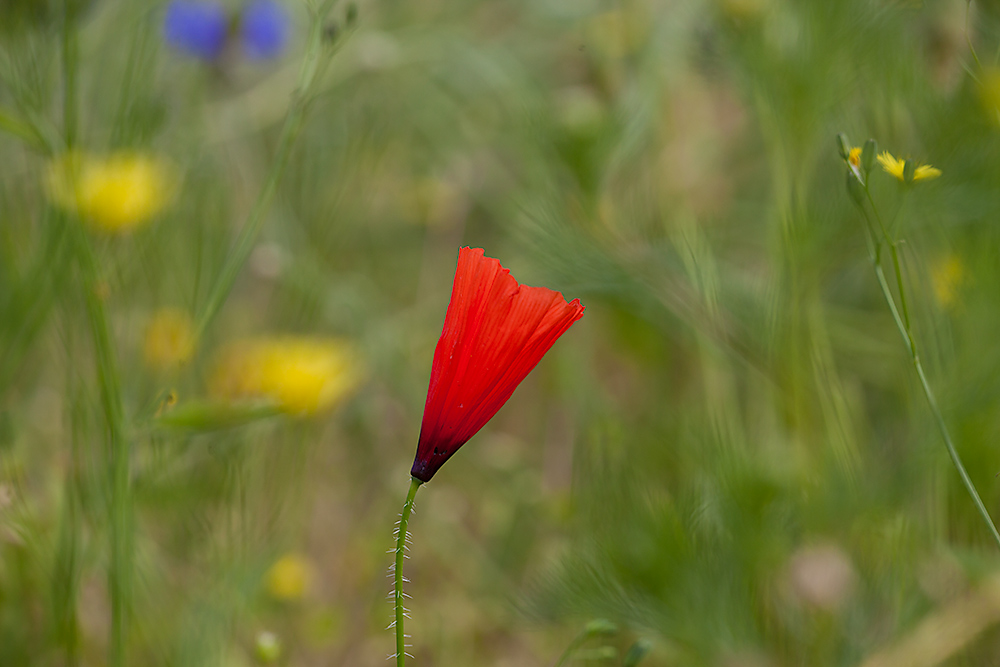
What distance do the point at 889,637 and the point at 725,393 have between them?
435 millimetres

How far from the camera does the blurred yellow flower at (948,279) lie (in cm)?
103

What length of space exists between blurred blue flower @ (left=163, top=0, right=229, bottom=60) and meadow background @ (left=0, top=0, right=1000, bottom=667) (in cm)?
10

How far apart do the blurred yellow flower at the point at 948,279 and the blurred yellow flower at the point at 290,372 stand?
75 cm

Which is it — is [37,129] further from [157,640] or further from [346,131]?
[346,131]

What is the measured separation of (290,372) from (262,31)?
0.97m

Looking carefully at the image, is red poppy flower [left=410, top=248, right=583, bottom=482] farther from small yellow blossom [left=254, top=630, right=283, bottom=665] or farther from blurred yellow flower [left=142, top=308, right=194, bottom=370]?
blurred yellow flower [left=142, top=308, right=194, bottom=370]

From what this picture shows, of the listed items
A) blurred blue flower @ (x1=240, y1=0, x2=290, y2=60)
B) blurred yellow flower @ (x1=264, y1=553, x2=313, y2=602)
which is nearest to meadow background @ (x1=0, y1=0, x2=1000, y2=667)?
blurred yellow flower @ (x1=264, y1=553, x2=313, y2=602)

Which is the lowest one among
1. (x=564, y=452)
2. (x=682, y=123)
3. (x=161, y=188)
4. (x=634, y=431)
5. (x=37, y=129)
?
(x=564, y=452)

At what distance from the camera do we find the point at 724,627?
2.97 feet

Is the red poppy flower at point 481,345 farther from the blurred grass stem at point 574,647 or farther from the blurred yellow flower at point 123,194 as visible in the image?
the blurred yellow flower at point 123,194

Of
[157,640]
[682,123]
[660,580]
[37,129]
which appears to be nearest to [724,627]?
[660,580]

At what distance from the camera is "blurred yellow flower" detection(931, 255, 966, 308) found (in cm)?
103

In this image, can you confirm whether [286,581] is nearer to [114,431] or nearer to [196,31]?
[114,431]

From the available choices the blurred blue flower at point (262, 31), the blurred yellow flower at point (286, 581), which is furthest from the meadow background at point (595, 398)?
the blurred blue flower at point (262, 31)
